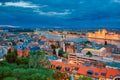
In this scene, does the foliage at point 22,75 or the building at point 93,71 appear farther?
the building at point 93,71

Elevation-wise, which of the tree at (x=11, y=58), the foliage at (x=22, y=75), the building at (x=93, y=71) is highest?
the tree at (x=11, y=58)

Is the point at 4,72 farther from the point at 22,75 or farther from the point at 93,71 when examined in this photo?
the point at 93,71

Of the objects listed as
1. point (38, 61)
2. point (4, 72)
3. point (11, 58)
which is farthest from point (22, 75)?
point (11, 58)

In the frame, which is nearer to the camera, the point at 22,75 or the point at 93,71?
the point at 22,75

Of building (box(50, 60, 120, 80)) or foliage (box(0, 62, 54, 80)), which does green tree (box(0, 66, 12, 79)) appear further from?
building (box(50, 60, 120, 80))

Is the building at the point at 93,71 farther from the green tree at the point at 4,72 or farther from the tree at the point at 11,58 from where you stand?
the green tree at the point at 4,72

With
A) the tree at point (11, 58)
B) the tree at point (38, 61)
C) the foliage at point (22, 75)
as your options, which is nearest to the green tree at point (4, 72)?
the foliage at point (22, 75)

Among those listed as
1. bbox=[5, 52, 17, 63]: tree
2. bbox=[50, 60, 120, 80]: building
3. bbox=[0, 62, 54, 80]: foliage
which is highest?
bbox=[5, 52, 17, 63]: tree

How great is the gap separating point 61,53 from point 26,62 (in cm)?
175

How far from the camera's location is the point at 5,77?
2.39 m

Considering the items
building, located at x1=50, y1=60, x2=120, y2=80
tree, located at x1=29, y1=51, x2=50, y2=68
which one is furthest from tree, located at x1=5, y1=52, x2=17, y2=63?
building, located at x1=50, y1=60, x2=120, y2=80

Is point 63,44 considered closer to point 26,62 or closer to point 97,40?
point 97,40

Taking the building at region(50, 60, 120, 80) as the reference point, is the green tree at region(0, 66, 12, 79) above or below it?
above

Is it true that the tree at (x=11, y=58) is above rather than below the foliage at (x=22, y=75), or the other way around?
above
